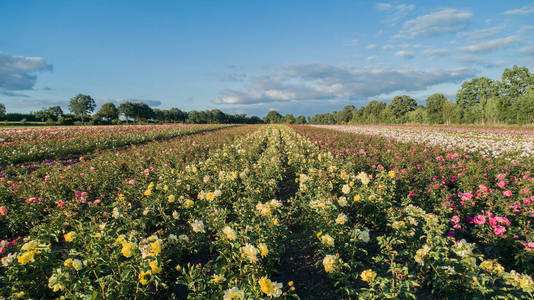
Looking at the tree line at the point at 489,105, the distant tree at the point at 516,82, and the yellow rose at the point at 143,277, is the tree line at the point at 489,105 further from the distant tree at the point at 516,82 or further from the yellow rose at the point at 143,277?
the yellow rose at the point at 143,277

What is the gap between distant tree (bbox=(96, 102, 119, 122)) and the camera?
70.9 m

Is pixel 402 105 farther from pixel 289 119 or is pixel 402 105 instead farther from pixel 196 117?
pixel 196 117

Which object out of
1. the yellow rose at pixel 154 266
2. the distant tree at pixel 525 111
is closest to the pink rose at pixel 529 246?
the yellow rose at pixel 154 266

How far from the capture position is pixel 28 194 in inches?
191

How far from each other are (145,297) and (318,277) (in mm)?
2232

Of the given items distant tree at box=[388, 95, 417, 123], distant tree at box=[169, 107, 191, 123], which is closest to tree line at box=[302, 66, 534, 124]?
distant tree at box=[388, 95, 417, 123]

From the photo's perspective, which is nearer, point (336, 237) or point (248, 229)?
point (248, 229)

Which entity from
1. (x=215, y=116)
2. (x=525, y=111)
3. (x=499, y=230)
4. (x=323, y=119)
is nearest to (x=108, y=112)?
(x=215, y=116)

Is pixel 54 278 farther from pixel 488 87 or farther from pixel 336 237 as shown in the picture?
pixel 488 87

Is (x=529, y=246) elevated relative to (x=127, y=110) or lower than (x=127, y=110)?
lower

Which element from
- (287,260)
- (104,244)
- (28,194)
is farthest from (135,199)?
A: (287,260)

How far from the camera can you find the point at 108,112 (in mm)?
71125

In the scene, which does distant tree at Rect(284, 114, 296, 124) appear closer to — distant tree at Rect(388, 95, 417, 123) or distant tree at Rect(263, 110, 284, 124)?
distant tree at Rect(263, 110, 284, 124)

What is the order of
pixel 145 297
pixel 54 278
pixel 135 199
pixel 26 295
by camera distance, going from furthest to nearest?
pixel 135 199, pixel 145 297, pixel 26 295, pixel 54 278
